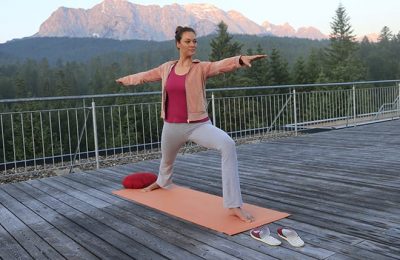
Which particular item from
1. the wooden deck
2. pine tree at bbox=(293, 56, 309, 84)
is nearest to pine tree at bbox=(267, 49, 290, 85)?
pine tree at bbox=(293, 56, 309, 84)

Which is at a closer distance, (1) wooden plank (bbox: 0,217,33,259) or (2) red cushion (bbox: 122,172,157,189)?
(1) wooden plank (bbox: 0,217,33,259)

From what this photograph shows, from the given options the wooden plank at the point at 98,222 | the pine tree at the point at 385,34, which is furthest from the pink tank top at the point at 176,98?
the pine tree at the point at 385,34

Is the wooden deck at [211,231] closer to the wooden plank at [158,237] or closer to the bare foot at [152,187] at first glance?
the wooden plank at [158,237]

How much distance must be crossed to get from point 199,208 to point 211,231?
524mm

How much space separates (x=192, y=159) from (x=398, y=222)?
125 inches

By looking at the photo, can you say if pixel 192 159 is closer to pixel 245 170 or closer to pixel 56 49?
pixel 245 170

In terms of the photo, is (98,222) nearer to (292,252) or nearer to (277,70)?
(292,252)

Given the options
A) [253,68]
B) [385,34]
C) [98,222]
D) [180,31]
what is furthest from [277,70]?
[98,222]

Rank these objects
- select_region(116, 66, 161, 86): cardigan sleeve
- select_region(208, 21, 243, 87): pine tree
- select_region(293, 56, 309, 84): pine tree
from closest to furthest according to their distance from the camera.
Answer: select_region(116, 66, 161, 86): cardigan sleeve, select_region(208, 21, 243, 87): pine tree, select_region(293, 56, 309, 84): pine tree

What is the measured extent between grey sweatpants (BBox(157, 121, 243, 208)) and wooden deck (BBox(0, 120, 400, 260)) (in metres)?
0.30

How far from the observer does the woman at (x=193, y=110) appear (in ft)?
9.37

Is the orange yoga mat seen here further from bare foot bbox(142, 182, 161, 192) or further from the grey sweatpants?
the grey sweatpants

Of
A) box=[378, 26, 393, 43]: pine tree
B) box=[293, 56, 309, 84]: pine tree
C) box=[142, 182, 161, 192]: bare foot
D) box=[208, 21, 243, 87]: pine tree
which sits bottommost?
box=[142, 182, 161, 192]: bare foot

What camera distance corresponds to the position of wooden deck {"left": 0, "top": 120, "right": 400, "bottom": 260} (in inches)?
94.7
